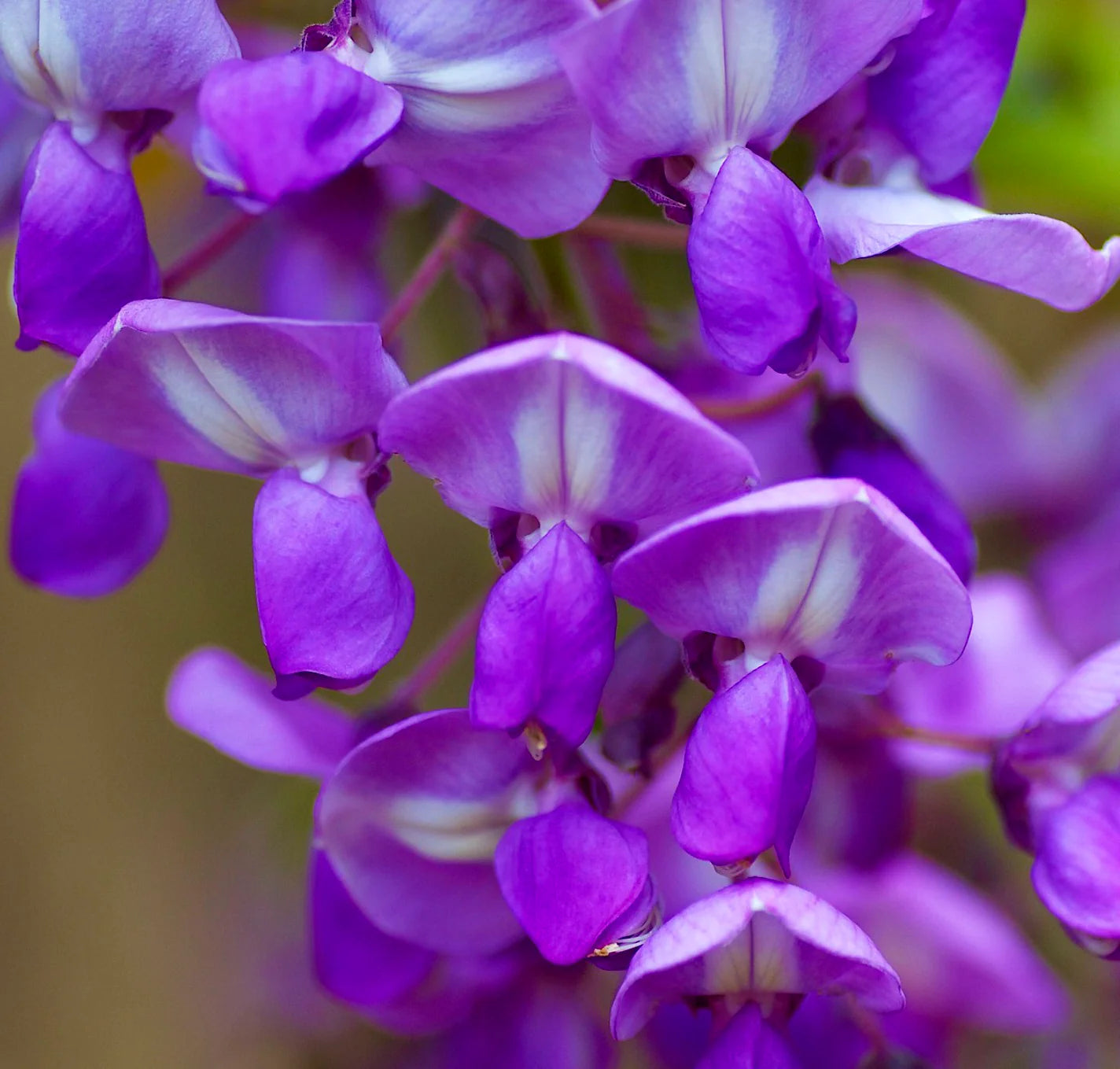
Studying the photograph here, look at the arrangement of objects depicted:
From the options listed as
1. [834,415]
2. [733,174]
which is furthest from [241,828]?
[733,174]

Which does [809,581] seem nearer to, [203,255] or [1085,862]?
[1085,862]

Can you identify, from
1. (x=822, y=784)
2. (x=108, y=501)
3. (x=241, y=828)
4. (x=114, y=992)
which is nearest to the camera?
(x=108, y=501)

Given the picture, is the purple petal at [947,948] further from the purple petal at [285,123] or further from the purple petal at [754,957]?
the purple petal at [285,123]

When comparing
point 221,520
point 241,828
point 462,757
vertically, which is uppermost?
point 462,757

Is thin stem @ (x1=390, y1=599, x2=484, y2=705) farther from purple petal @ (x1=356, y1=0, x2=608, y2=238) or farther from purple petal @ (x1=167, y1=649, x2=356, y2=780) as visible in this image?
purple petal @ (x1=356, y1=0, x2=608, y2=238)

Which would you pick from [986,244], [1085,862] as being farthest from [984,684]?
[986,244]

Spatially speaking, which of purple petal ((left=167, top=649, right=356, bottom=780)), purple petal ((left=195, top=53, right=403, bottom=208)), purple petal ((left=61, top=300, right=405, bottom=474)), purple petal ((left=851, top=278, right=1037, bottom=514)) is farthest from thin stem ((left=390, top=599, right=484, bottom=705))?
purple petal ((left=851, top=278, right=1037, bottom=514))

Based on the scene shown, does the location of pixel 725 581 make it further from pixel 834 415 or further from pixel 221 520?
pixel 221 520
